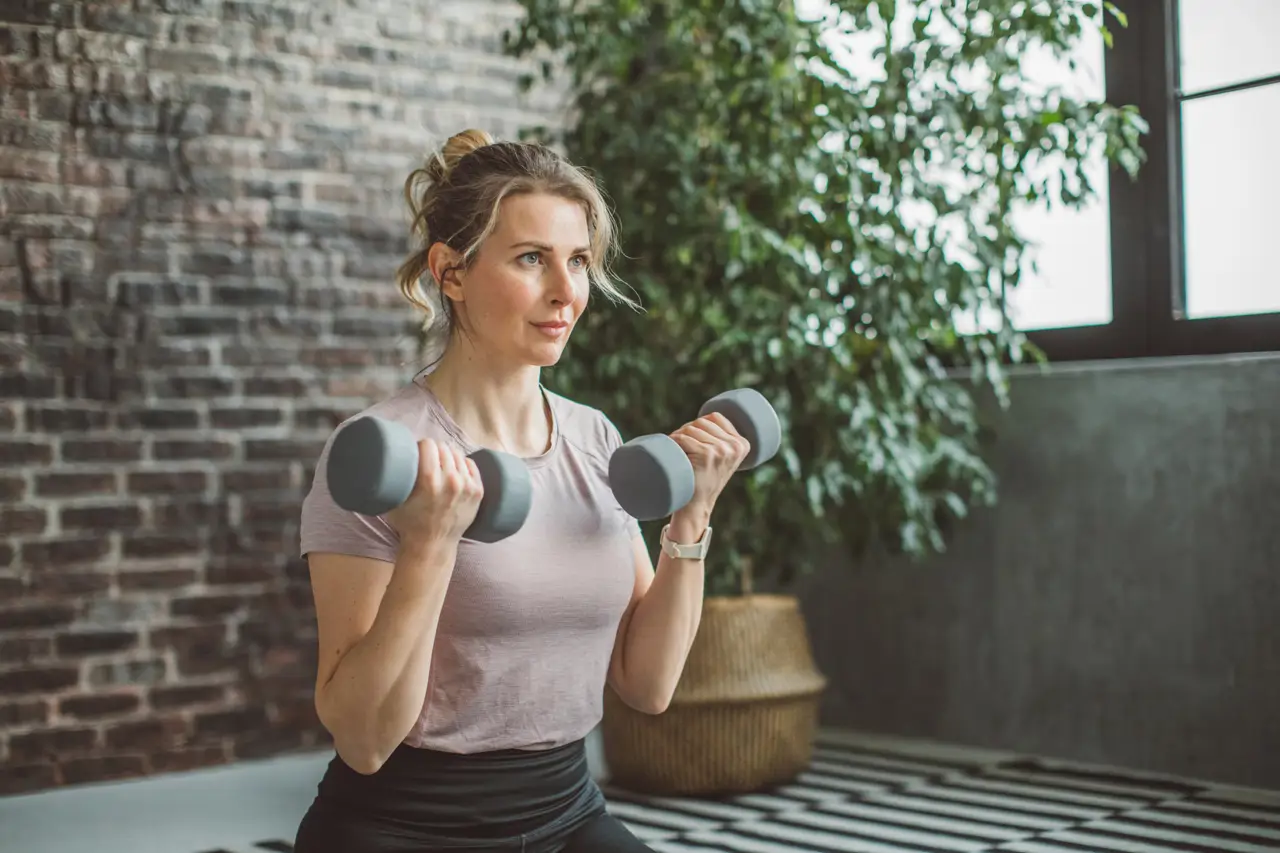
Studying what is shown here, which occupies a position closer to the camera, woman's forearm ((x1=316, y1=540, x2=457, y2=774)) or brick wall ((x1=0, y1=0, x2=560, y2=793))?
woman's forearm ((x1=316, y1=540, x2=457, y2=774))

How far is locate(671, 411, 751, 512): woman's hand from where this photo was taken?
1.47 meters

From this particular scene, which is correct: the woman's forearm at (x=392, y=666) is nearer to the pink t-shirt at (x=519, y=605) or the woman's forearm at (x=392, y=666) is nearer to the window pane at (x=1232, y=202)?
the pink t-shirt at (x=519, y=605)

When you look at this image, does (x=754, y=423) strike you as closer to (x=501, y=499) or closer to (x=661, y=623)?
(x=661, y=623)

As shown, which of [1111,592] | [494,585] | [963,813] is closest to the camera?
[494,585]

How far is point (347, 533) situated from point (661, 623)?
352 millimetres

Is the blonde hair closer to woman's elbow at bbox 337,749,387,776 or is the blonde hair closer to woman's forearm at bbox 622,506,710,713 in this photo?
woman's forearm at bbox 622,506,710,713

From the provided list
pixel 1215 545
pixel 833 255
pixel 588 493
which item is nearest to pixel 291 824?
pixel 833 255

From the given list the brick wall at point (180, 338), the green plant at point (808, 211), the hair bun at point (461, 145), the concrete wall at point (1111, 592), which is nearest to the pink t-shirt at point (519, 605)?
the hair bun at point (461, 145)

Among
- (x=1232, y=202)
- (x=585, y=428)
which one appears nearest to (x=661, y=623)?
(x=585, y=428)

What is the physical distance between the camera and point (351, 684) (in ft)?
4.26

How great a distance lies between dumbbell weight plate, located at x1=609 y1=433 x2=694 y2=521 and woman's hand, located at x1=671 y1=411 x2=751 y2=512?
2.1 inches

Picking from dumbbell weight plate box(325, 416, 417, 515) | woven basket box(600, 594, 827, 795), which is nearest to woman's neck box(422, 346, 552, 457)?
dumbbell weight plate box(325, 416, 417, 515)

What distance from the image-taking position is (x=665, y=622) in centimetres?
154

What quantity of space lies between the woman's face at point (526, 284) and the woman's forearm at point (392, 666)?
26cm
